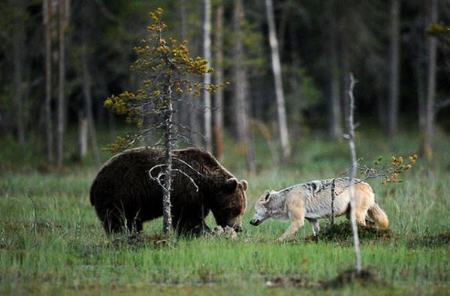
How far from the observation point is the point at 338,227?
14422 mm

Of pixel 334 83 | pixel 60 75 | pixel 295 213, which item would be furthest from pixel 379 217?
pixel 334 83

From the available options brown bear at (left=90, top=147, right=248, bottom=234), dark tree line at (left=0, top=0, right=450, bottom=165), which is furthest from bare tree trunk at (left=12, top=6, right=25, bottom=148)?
brown bear at (left=90, top=147, right=248, bottom=234)

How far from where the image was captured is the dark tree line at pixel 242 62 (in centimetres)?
3297

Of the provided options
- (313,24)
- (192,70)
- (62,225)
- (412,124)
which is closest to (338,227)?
(192,70)

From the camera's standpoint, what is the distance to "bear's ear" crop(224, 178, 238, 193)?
1514 cm

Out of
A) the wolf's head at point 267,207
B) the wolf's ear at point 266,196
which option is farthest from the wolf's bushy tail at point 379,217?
the wolf's ear at point 266,196

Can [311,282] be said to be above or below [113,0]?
below

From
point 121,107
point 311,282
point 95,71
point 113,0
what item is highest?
point 113,0

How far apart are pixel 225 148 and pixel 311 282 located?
31.6 m

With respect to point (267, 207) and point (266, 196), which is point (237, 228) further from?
point (266, 196)

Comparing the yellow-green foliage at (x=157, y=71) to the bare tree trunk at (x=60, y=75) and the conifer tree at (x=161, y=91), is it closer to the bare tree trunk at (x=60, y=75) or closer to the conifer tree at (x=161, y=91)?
the conifer tree at (x=161, y=91)

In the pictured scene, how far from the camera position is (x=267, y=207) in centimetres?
1555

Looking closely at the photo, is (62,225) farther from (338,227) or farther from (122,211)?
(338,227)

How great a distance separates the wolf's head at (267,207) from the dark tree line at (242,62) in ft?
23.4
